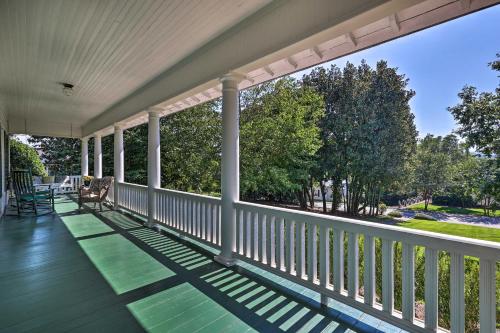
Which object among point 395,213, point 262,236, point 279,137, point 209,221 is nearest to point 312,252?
point 262,236

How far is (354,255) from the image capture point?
227 cm

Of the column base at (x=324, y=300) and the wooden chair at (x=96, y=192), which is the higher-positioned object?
the wooden chair at (x=96, y=192)

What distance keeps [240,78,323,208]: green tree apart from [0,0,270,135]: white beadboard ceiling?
582 cm

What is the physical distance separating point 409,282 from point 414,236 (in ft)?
1.15

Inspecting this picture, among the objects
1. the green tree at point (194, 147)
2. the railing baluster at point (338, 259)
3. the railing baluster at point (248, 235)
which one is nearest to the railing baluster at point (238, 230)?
the railing baluster at point (248, 235)

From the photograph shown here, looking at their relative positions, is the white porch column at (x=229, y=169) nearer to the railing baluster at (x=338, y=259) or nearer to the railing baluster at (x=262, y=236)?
the railing baluster at (x=262, y=236)

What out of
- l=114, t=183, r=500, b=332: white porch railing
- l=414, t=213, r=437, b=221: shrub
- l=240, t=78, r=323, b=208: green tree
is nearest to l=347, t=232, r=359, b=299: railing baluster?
l=114, t=183, r=500, b=332: white porch railing

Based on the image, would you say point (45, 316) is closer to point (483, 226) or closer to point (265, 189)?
point (483, 226)

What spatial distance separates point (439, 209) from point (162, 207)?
6.29 meters

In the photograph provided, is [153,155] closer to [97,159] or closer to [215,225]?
[215,225]

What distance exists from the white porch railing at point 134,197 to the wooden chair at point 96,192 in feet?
1.50

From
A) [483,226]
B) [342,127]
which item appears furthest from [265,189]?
[483,226]

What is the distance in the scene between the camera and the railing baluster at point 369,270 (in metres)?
2.14

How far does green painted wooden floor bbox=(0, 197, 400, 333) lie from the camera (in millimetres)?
2139
